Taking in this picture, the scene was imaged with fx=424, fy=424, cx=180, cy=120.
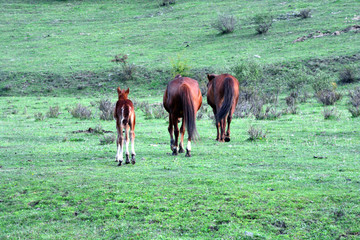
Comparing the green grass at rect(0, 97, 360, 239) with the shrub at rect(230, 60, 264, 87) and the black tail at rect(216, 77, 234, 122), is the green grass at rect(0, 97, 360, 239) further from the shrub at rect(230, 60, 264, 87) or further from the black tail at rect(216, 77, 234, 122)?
the shrub at rect(230, 60, 264, 87)

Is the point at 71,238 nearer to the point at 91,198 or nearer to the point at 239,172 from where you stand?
the point at 91,198

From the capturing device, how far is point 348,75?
105 feet

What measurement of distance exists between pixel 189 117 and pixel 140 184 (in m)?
2.93

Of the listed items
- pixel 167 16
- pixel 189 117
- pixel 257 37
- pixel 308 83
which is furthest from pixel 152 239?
pixel 167 16

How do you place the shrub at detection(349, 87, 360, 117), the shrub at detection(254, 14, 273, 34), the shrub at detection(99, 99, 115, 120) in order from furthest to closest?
the shrub at detection(254, 14, 273, 34), the shrub at detection(99, 99, 115, 120), the shrub at detection(349, 87, 360, 117)

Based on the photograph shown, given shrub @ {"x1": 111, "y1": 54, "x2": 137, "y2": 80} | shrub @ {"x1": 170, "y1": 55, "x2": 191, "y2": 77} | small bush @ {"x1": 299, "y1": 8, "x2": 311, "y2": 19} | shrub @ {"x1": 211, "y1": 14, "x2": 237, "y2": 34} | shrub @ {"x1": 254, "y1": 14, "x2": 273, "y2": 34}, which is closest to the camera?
shrub @ {"x1": 170, "y1": 55, "x2": 191, "y2": 77}

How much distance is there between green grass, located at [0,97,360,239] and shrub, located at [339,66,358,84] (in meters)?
20.7

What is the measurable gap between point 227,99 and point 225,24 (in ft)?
120

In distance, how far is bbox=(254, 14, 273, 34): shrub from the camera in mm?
45688

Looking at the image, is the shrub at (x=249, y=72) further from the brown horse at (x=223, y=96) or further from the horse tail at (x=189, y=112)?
the horse tail at (x=189, y=112)

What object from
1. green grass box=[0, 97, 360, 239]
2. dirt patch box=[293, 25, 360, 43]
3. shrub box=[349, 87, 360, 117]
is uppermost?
dirt patch box=[293, 25, 360, 43]

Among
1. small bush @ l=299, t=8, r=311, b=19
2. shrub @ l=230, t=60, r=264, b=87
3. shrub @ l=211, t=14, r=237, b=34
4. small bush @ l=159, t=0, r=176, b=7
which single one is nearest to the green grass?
shrub @ l=230, t=60, r=264, b=87

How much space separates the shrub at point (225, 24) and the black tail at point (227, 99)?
36173mm

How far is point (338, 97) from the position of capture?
24422 mm
